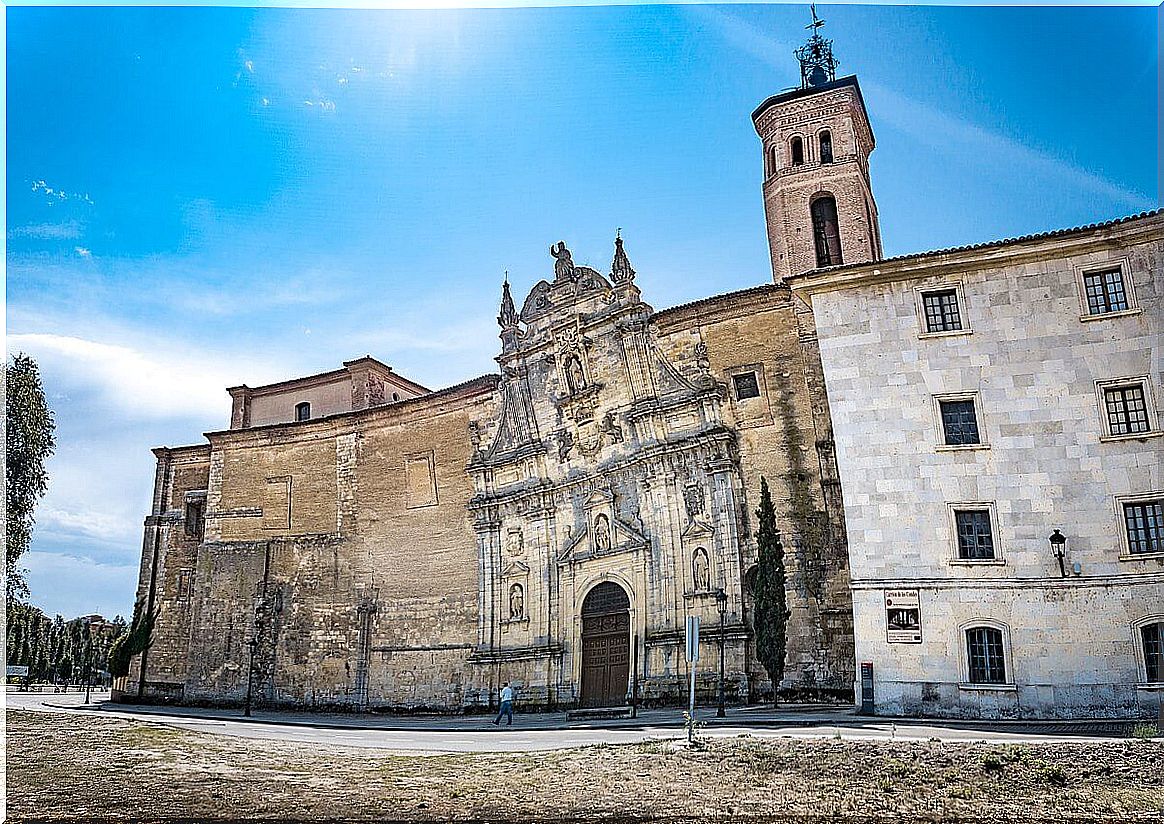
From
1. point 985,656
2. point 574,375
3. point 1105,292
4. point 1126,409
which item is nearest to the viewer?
point 985,656

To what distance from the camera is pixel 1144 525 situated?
59.3 feet

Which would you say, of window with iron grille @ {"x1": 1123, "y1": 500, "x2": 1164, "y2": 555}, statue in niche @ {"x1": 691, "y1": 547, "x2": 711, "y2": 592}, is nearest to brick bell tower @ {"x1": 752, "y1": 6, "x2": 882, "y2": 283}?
statue in niche @ {"x1": 691, "y1": 547, "x2": 711, "y2": 592}

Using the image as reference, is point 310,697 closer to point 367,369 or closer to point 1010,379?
point 367,369

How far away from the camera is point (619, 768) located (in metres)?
12.5

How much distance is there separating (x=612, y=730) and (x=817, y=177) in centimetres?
2388

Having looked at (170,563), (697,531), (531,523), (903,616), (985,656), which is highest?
(531,523)

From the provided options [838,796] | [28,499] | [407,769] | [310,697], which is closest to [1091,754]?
[838,796]

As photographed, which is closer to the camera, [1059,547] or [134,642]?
[1059,547]

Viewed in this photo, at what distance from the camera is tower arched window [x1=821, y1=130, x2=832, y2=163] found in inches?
1423

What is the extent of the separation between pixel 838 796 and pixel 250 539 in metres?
31.4

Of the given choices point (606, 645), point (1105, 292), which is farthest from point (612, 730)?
point (1105, 292)

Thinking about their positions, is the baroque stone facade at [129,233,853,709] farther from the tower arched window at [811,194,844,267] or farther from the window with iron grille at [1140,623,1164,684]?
the tower arched window at [811,194,844,267]

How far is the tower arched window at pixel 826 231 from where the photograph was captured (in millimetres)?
35562

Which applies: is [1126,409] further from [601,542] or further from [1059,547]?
[601,542]
